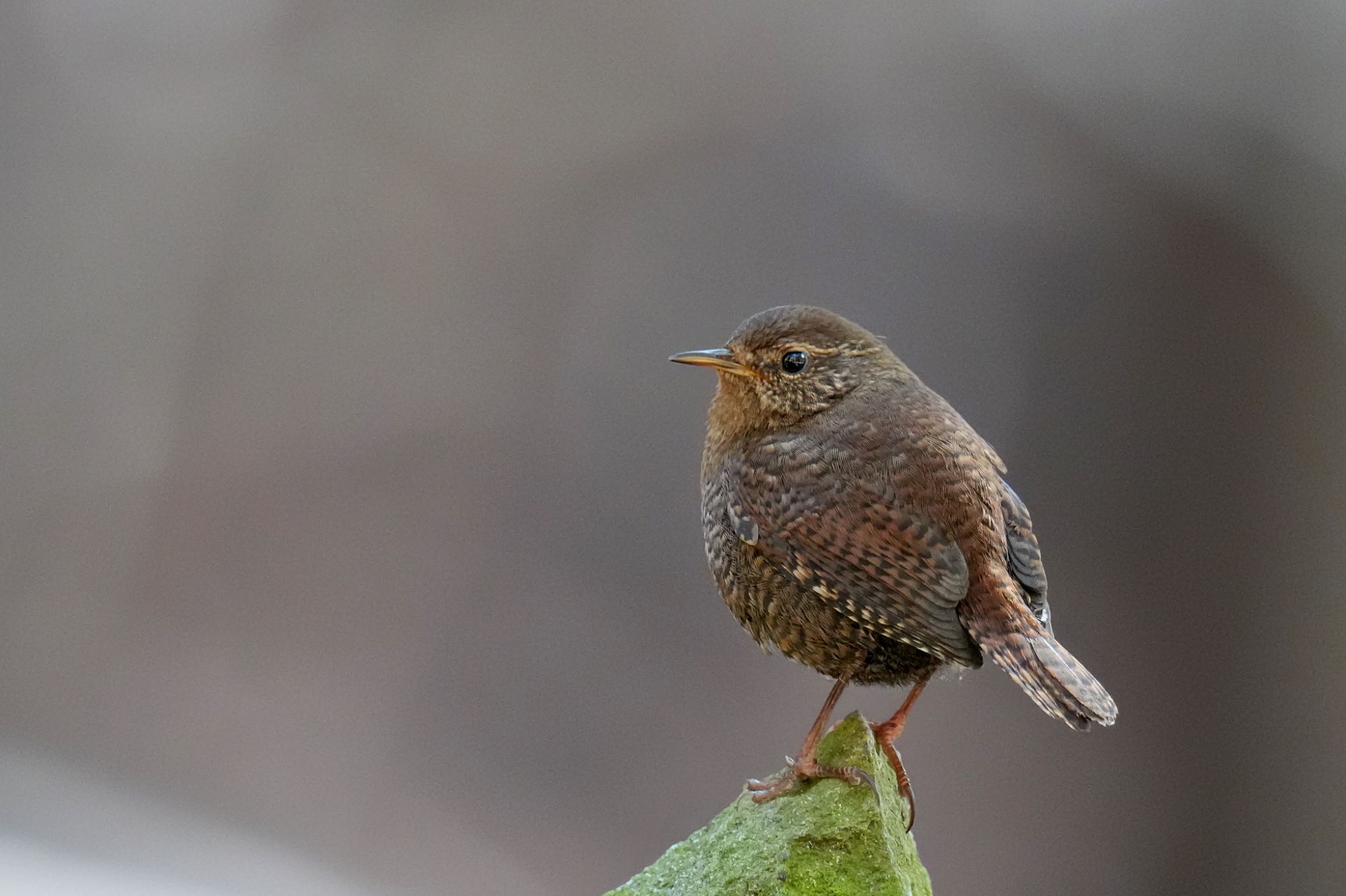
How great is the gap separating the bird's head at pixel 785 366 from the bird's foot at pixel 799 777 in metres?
0.76

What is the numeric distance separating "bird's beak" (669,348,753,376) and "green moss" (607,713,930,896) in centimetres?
82

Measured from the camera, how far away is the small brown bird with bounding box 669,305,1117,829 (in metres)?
2.15

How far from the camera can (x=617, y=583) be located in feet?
17.3

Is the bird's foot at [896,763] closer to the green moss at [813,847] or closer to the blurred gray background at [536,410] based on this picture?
the green moss at [813,847]

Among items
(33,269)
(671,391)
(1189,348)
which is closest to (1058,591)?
(1189,348)

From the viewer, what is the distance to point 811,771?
7.78 ft

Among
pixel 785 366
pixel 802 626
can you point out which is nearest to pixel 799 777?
pixel 802 626

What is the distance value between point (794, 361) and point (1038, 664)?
0.90 meters

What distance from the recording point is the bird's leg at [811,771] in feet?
7.68

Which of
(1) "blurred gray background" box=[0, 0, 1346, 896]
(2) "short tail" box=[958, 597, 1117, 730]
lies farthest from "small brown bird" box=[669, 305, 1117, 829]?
(1) "blurred gray background" box=[0, 0, 1346, 896]

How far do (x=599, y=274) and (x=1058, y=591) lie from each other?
2.64 meters

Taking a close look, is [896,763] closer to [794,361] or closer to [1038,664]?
[1038,664]

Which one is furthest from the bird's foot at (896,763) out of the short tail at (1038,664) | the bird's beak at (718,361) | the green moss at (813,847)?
the bird's beak at (718,361)

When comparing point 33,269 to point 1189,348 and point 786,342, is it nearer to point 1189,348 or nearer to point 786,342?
point 786,342
